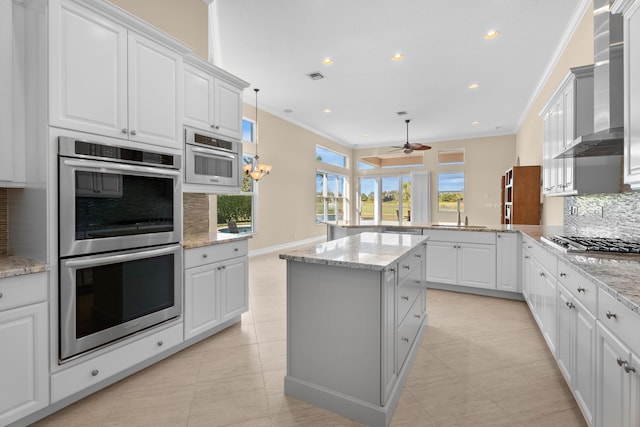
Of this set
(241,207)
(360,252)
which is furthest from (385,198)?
(360,252)

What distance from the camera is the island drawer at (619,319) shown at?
44.0 inches

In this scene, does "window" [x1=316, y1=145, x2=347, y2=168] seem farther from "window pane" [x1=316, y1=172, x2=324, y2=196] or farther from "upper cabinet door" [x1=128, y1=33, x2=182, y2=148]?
"upper cabinet door" [x1=128, y1=33, x2=182, y2=148]

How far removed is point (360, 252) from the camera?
2.05 metres

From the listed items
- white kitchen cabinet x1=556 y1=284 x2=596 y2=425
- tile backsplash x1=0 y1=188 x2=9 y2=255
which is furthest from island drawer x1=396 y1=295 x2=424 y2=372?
tile backsplash x1=0 y1=188 x2=9 y2=255

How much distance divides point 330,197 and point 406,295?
7.96m

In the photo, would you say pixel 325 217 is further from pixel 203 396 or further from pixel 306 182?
pixel 203 396

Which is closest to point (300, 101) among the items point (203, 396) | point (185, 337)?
point (185, 337)

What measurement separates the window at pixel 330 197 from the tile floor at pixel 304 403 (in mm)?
6641

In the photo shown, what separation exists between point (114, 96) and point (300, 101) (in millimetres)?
4895

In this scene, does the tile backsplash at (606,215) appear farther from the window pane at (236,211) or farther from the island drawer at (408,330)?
the window pane at (236,211)

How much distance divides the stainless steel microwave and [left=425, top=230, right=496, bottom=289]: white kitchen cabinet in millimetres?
2666

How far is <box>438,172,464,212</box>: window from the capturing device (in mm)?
9906

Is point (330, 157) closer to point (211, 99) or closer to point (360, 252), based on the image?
point (211, 99)

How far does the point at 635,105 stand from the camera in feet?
5.30
